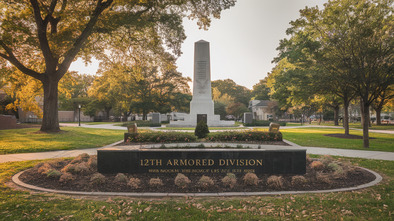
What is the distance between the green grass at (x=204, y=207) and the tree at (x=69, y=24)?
40.1 ft

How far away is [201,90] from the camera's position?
101ft

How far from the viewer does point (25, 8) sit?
1530 cm

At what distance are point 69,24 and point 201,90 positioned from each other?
17.8 metres

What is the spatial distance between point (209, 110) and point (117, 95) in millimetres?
18125

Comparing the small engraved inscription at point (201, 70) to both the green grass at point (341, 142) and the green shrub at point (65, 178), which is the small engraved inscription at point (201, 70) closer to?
the green grass at point (341, 142)

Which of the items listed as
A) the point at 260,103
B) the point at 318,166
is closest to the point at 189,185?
the point at 318,166

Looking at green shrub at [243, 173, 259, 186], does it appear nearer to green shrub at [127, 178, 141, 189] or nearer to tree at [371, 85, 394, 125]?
green shrub at [127, 178, 141, 189]

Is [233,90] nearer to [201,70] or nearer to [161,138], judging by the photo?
[201,70]

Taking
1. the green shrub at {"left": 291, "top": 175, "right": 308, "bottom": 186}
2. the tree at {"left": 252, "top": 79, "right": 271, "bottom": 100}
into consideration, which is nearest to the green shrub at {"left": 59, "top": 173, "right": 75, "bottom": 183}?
the green shrub at {"left": 291, "top": 175, "right": 308, "bottom": 186}

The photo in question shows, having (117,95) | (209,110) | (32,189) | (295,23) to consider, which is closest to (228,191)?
(32,189)

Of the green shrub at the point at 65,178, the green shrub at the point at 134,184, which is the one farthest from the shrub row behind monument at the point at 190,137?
the green shrub at the point at 134,184

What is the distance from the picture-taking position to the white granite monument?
30.0m

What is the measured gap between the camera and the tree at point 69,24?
1440 centimetres

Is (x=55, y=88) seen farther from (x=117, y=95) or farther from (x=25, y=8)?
(x=117, y=95)
